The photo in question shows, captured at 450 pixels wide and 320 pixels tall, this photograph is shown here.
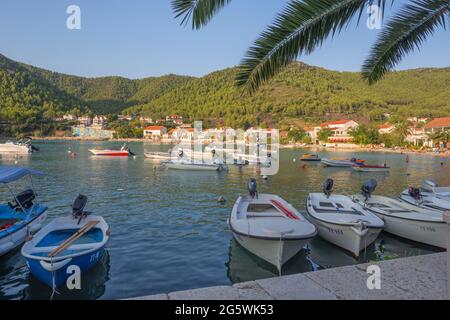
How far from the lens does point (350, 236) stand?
500 inches

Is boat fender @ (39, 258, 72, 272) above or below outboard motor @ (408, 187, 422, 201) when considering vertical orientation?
below

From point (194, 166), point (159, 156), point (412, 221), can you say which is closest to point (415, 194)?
point (412, 221)

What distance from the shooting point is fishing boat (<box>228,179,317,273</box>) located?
10.9 m

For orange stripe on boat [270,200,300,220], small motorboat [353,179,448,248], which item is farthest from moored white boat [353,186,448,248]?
orange stripe on boat [270,200,300,220]

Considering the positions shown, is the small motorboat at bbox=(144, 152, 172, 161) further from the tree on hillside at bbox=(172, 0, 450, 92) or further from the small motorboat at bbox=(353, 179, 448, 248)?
the tree on hillside at bbox=(172, 0, 450, 92)

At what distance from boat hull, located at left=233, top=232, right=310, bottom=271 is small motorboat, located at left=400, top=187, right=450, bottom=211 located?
861 cm

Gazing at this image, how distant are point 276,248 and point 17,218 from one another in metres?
10.4

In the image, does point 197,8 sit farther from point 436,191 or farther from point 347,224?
point 436,191

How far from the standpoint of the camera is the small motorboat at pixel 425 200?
658 inches

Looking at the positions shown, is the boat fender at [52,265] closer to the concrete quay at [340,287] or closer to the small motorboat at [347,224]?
the concrete quay at [340,287]

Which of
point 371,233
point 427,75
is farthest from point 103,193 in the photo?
point 427,75

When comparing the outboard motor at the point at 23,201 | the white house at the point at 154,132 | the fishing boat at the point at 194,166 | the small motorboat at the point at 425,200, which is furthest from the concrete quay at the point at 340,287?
the white house at the point at 154,132

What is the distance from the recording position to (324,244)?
1405 centimetres
